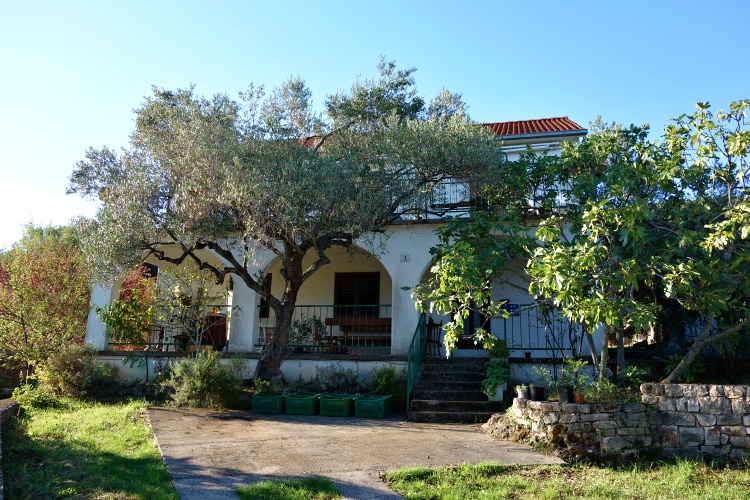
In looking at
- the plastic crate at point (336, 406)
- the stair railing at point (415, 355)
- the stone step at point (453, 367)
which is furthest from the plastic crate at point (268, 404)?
the stone step at point (453, 367)

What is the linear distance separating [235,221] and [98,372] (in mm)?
4752

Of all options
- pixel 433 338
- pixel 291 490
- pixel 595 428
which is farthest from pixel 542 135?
pixel 291 490

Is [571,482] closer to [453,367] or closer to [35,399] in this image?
[453,367]

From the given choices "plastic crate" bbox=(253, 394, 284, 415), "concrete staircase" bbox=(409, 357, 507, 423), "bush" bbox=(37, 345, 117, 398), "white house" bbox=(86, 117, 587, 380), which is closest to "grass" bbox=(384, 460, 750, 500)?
"concrete staircase" bbox=(409, 357, 507, 423)

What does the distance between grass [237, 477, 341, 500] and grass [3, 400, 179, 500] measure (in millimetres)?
690

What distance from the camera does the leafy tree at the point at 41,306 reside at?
12.5 metres

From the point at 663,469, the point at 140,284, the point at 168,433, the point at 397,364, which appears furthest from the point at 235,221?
the point at 140,284

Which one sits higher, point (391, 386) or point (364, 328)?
point (364, 328)

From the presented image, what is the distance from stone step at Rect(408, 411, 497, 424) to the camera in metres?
9.26

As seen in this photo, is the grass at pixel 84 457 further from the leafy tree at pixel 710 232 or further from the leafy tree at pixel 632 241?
the leafy tree at pixel 710 232

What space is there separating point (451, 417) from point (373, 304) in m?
4.69

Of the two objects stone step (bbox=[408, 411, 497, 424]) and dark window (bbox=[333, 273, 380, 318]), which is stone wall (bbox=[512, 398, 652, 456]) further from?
dark window (bbox=[333, 273, 380, 318])

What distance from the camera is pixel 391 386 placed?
10.7m

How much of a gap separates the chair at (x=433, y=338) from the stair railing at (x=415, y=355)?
1239mm
